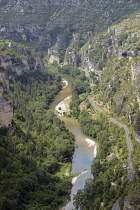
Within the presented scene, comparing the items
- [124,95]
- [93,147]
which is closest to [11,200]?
[93,147]

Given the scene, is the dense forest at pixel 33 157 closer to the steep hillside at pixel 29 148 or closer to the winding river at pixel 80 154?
the steep hillside at pixel 29 148

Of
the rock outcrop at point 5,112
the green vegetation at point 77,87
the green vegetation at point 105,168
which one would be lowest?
the green vegetation at point 77,87

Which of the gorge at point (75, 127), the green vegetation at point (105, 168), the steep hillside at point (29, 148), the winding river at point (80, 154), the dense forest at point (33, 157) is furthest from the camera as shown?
the winding river at point (80, 154)

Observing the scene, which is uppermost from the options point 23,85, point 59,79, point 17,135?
point 17,135

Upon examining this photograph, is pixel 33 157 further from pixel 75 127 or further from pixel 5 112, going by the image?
pixel 75 127

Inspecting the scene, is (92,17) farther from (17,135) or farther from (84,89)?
(17,135)

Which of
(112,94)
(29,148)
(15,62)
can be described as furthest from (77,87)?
(29,148)

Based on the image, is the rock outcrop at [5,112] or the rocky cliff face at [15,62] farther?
the rocky cliff face at [15,62]

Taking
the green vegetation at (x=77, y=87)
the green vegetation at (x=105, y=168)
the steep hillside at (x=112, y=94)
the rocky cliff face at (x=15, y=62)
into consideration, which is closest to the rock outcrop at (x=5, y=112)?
the green vegetation at (x=105, y=168)

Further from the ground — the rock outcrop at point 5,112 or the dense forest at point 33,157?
the rock outcrop at point 5,112
